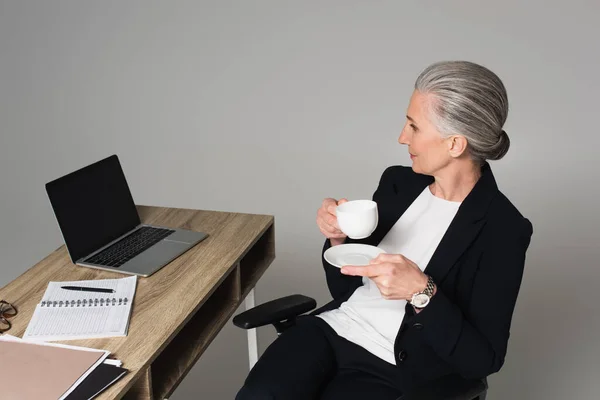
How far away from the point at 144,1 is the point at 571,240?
3207 millimetres

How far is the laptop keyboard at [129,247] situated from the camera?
8.76ft

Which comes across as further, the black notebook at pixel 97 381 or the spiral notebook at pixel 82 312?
the spiral notebook at pixel 82 312

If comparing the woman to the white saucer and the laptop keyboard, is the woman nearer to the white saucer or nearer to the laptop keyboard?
the white saucer

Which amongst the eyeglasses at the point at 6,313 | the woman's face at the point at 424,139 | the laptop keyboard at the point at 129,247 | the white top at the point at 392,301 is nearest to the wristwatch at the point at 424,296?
the white top at the point at 392,301

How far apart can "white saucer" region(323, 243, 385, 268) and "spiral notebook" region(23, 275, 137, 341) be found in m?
0.59

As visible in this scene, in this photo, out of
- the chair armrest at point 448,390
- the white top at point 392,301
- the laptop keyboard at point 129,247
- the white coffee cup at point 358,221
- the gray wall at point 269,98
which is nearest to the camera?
the chair armrest at point 448,390

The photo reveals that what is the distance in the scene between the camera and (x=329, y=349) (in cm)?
255

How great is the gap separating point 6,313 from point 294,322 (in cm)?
86

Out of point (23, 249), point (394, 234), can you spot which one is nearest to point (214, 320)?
point (394, 234)

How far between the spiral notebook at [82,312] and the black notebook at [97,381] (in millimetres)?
180

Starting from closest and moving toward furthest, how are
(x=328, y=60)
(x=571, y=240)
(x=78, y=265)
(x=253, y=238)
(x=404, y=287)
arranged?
(x=404, y=287) → (x=78, y=265) → (x=253, y=238) → (x=571, y=240) → (x=328, y=60)

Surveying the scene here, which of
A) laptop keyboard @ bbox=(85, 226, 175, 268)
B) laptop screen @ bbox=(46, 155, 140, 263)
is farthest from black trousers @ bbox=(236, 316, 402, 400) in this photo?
laptop screen @ bbox=(46, 155, 140, 263)

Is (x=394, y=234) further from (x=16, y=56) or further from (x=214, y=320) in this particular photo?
(x=16, y=56)

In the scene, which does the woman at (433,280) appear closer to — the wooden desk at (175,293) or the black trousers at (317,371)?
the black trousers at (317,371)
